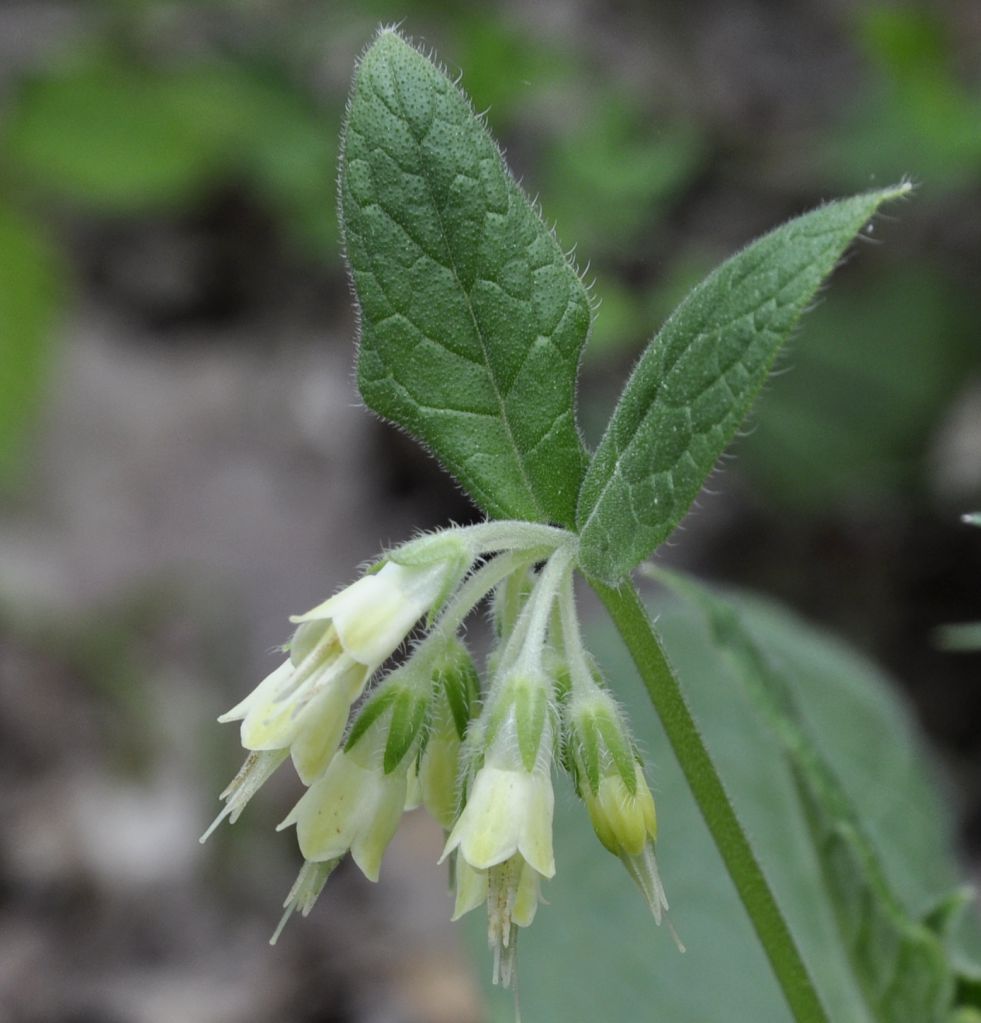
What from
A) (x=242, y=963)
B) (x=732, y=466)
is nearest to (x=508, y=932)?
(x=242, y=963)

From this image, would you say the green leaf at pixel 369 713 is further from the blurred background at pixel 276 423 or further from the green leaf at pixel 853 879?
the blurred background at pixel 276 423

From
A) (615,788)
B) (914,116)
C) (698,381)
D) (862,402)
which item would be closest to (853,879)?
(615,788)

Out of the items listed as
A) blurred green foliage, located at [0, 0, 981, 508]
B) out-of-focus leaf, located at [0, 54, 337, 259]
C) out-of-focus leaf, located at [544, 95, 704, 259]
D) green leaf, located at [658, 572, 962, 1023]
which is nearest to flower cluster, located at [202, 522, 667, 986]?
green leaf, located at [658, 572, 962, 1023]

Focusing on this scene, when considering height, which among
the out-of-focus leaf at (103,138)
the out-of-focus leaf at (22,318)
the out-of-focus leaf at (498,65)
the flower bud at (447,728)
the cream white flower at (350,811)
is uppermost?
the out-of-focus leaf at (498,65)

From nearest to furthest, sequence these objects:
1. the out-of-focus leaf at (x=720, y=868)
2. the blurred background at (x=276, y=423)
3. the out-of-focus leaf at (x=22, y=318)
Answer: the out-of-focus leaf at (x=720, y=868), the blurred background at (x=276, y=423), the out-of-focus leaf at (x=22, y=318)

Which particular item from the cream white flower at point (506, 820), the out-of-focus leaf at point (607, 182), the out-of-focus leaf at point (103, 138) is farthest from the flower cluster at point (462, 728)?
the out-of-focus leaf at point (103, 138)

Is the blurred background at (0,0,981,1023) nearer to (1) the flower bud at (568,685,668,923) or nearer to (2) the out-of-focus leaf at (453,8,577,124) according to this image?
(2) the out-of-focus leaf at (453,8,577,124)
